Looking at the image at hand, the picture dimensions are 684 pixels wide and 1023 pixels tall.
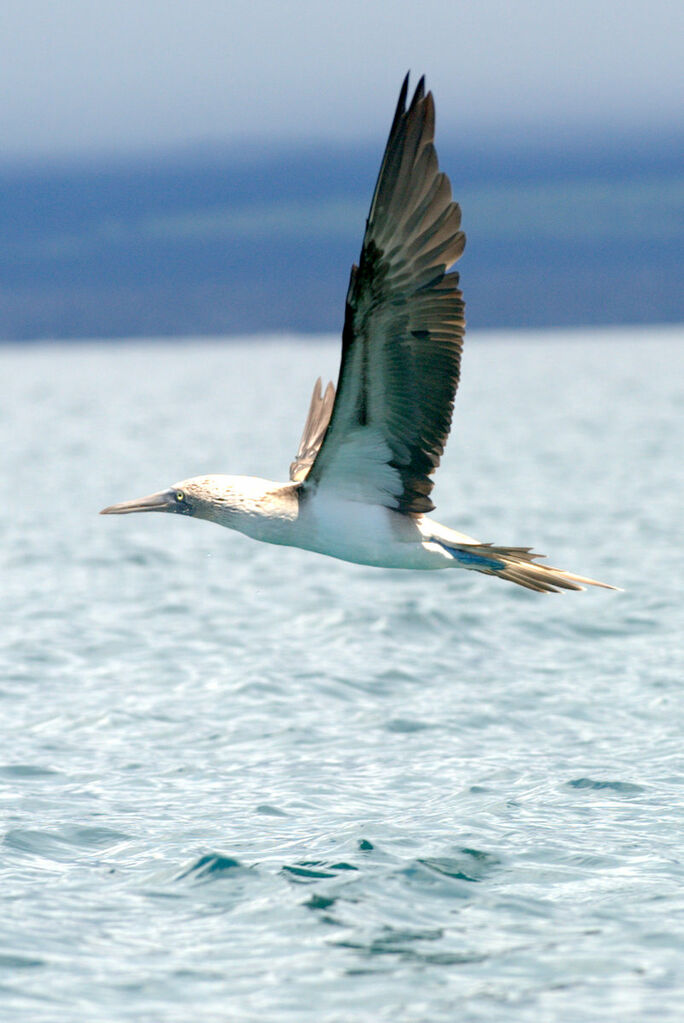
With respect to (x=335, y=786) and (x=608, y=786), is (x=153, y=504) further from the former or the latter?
(x=608, y=786)

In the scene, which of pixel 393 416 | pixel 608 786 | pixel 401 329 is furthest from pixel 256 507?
pixel 608 786

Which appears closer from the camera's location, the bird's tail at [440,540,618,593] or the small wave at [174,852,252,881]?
the small wave at [174,852,252,881]

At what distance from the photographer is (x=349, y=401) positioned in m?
9.01

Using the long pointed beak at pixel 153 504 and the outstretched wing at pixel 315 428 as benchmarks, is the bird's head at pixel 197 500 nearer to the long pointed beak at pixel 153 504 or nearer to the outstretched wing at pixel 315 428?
the long pointed beak at pixel 153 504

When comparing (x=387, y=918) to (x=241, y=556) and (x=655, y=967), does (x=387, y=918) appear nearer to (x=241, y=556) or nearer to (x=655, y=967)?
(x=655, y=967)

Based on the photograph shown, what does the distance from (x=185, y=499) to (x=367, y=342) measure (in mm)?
2010

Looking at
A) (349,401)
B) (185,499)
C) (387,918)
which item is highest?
(349,401)

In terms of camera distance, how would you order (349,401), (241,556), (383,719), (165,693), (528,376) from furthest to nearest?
1. (528,376)
2. (241,556)
3. (165,693)
4. (383,719)
5. (349,401)

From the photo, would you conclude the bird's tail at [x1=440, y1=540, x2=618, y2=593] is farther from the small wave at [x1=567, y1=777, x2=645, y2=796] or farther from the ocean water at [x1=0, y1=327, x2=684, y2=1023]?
the small wave at [x1=567, y1=777, x2=645, y2=796]

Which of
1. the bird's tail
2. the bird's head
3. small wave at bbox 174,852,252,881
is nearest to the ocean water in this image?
small wave at bbox 174,852,252,881

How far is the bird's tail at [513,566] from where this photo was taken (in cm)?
950

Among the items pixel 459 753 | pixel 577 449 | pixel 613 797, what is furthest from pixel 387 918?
pixel 577 449

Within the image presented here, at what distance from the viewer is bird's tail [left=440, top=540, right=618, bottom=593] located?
374 inches

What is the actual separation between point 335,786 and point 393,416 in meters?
3.33
